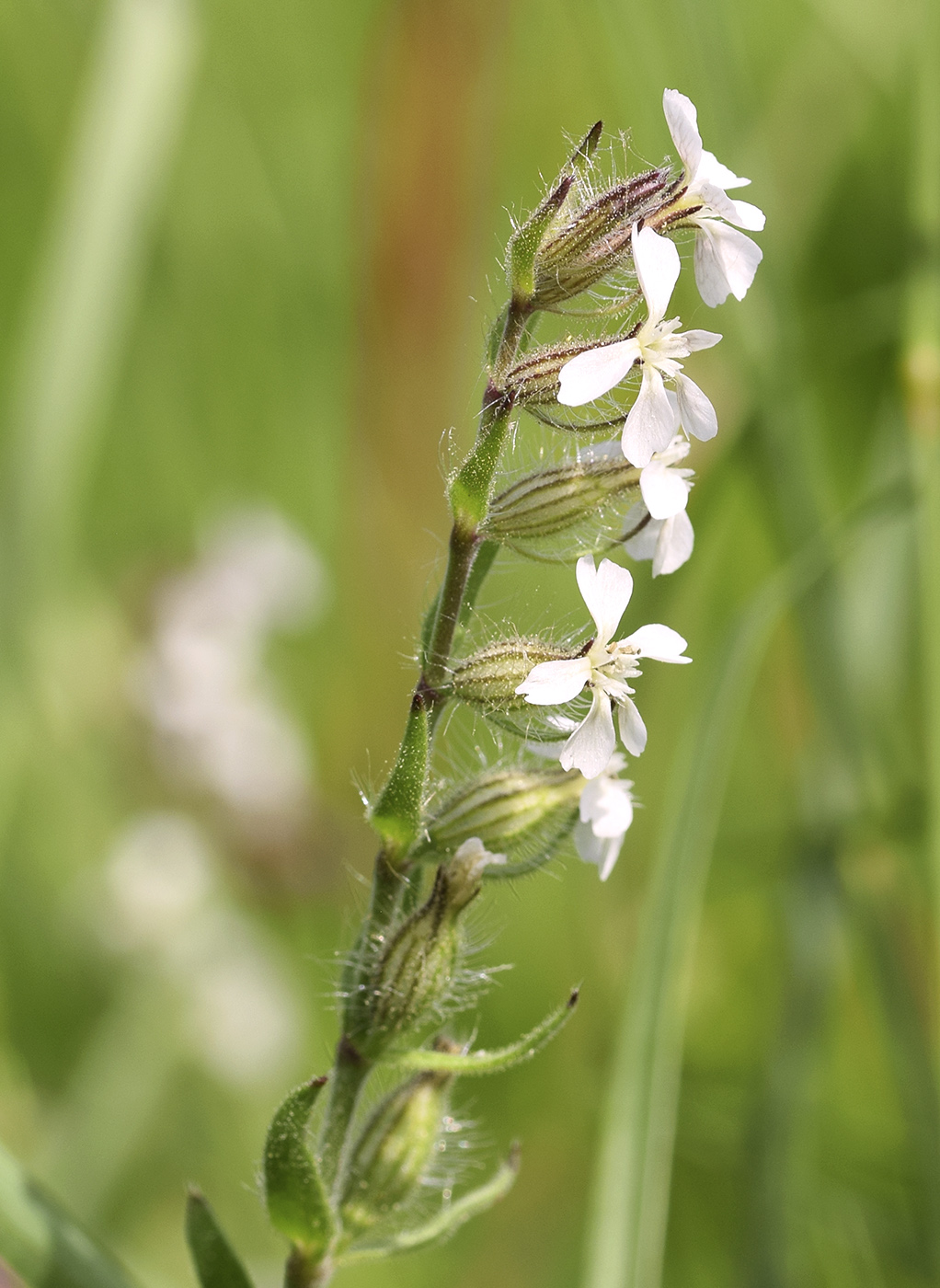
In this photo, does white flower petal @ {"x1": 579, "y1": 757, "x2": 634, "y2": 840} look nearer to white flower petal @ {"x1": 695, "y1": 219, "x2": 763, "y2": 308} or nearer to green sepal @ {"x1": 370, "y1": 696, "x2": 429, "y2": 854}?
green sepal @ {"x1": 370, "y1": 696, "x2": 429, "y2": 854}

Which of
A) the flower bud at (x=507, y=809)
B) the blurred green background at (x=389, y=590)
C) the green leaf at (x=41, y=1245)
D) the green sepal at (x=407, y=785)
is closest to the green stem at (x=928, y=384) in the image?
the blurred green background at (x=389, y=590)

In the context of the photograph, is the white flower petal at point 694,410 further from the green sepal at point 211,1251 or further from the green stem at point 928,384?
the green stem at point 928,384

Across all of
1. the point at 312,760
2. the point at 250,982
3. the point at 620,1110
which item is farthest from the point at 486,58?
the point at 620,1110

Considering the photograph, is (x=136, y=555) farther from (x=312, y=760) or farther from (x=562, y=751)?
(x=562, y=751)

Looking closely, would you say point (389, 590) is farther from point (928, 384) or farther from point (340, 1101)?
point (340, 1101)

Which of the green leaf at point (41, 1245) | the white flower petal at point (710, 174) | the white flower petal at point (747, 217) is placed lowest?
the green leaf at point (41, 1245)

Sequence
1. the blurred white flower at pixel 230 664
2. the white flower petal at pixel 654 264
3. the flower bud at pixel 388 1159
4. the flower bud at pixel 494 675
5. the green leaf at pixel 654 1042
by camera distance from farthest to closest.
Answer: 1. the blurred white flower at pixel 230 664
2. the green leaf at pixel 654 1042
3. the flower bud at pixel 388 1159
4. the flower bud at pixel 494 675
5. the white flower petal at pixel 654 264
